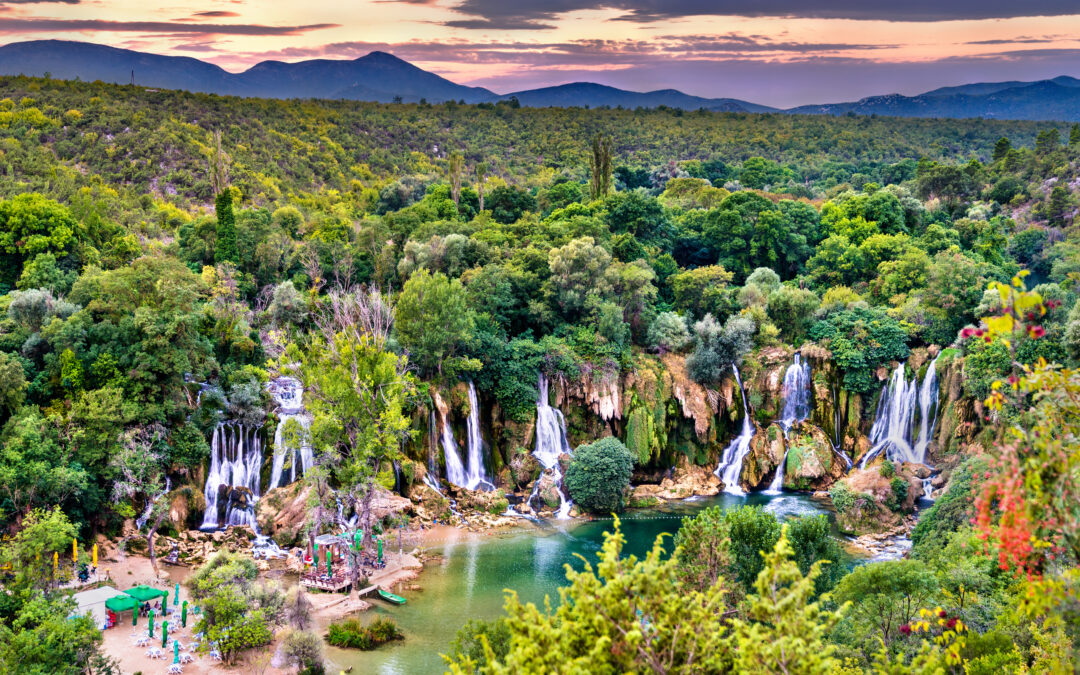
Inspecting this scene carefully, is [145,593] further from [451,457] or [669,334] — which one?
[669,334]

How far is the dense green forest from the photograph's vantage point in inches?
401

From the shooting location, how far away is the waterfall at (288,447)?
→ 32531mm

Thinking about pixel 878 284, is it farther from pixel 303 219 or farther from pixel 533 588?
pixel 303 219

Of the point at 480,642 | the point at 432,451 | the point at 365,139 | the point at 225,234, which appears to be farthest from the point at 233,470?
the point at 365,139

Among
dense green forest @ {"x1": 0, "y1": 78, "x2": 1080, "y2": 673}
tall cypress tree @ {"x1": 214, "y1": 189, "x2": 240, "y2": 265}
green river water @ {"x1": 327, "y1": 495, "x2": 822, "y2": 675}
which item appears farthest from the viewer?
tall cypress tree @ {"x1": 214, "y1": 189, "x2": 240, "y2": 265}

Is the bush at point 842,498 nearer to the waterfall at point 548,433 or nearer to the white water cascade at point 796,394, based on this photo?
the white water cascade at point 796,394

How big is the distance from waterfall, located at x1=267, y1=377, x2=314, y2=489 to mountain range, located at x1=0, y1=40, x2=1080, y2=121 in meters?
113

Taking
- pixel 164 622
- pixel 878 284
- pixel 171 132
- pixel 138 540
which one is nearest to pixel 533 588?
pixel 164 622

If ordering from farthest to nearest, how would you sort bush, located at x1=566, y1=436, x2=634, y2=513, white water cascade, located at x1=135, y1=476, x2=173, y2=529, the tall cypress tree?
1. the tall cypress tree
2. bush, located at x1=566, y1=436, x2=634, y2=513
3. white water cascade, located at x1=135, y1=476, x2=173, y2=529

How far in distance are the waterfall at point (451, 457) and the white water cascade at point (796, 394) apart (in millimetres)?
15025

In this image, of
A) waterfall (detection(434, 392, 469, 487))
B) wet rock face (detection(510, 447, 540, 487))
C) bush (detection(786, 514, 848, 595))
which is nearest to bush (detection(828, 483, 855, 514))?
bush (detection(786, 514, 848, 595))

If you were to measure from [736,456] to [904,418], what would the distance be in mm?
7606

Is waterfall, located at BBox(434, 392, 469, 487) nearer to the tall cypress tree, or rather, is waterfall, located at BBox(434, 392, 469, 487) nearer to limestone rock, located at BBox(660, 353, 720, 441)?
limestone rock, located at BBox(660, 353, 720, 441)

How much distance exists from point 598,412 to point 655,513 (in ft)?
18.8
